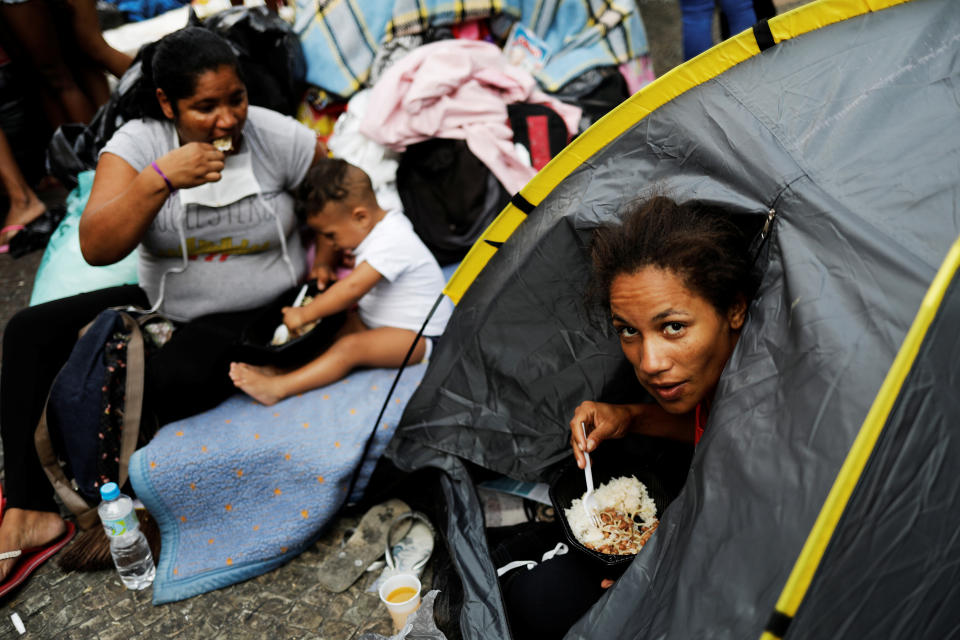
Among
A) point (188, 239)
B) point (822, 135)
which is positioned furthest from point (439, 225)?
point (822, 135)

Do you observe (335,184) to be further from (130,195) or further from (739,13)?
(739,13)

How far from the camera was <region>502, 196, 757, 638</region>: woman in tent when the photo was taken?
1.48 meters

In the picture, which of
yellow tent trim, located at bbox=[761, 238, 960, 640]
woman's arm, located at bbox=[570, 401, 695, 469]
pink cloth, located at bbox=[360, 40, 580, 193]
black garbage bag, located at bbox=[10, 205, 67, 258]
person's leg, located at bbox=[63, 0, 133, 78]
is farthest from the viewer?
black garbage bag, located at bbox=[10, 205, 67, 258]

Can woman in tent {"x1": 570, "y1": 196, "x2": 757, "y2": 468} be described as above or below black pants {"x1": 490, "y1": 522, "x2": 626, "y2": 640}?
above

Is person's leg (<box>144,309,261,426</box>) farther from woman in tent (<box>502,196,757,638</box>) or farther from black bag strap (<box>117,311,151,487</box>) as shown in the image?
woman in tent (<box>502,196,757,638</box>)

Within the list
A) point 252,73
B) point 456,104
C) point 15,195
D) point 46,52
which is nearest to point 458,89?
point 456,104

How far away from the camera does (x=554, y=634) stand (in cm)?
166

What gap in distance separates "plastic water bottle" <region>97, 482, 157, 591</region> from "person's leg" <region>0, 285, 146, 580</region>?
276mm

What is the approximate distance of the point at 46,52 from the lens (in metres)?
3.99

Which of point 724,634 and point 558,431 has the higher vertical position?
point 724,634

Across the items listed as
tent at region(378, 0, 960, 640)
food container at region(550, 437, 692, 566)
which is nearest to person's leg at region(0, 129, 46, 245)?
tent at region(378, 0, 960, 640)

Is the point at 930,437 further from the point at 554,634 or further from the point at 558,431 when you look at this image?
the point at 558,431

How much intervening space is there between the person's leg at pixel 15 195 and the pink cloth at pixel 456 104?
2232 mm

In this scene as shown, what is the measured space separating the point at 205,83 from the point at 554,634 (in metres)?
1.77
